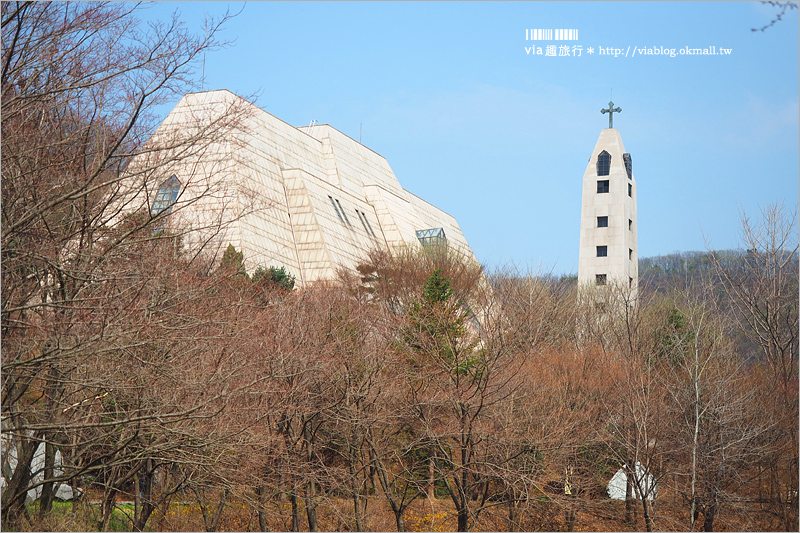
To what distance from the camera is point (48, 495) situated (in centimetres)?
1442

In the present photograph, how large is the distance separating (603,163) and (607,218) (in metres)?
3.35

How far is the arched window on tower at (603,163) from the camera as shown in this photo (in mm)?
47688

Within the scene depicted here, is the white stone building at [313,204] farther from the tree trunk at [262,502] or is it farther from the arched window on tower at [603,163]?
the tree trunk at [262,502]

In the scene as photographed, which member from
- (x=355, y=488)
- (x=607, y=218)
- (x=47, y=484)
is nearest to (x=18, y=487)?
(x=47, y=484)

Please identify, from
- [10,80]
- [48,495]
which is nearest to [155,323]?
[10,80]

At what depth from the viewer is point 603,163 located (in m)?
47.9

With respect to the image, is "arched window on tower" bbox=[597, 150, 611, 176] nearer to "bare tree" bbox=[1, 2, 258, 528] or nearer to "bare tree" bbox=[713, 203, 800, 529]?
"bare tree" bbox=[713, 203, 800, 529]

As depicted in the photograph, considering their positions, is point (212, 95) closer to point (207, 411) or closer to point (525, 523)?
point (525, 523)

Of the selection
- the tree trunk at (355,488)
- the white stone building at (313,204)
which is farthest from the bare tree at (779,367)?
the white stone building at (313,204)

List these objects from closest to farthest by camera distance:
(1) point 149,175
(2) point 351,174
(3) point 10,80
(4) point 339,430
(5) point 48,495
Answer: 1. (3) point 10,80
2. (1) point 149,175
3. (5) point 48,495
4. (4) point 339,430
5. (2) point 351,174

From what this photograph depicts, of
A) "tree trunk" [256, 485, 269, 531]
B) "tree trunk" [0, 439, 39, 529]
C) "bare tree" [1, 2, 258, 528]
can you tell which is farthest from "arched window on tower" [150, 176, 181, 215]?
"tree trunk" [256, 485, 269, 531]

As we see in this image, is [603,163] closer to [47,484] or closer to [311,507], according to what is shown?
[311,507]

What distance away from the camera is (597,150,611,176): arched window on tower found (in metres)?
47.7

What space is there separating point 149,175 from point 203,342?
2829 mm
